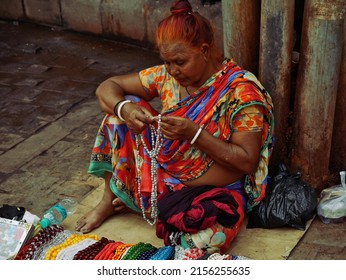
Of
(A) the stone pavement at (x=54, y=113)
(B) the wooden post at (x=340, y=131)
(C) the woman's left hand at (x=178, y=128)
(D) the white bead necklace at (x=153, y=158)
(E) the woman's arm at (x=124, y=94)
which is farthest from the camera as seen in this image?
(A) the stone pavement at (x=54, y=113)

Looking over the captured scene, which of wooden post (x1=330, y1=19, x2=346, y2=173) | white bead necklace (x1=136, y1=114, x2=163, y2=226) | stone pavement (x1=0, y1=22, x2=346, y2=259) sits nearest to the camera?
white bead necklace (x1=136, y1=114, x2=163, y2=226)

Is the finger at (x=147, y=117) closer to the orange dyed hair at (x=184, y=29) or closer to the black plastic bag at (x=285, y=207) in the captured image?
the orange dyed hair at (x=184, y=29)

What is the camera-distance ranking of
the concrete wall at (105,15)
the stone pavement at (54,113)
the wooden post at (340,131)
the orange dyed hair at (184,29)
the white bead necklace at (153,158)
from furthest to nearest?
1. the concrete wall at (105,15)
2. the stone pavement at (54,113)
3. the wooden post at (340,131)
4. the white bead necklace at (153,158)
5. the orange dyed hair at (184,29)

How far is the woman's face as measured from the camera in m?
3.32

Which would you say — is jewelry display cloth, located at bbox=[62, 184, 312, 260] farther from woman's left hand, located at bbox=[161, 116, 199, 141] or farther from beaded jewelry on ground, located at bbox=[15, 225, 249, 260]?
woman's left hand, located at bbox=[161, 116, 199, 141]

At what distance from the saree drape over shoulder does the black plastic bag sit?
74 millimetres

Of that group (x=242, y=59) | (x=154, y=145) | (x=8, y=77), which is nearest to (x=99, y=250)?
(x=154, y=145)

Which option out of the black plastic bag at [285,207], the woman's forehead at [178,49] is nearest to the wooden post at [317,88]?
the black plastic bag at [285,207]

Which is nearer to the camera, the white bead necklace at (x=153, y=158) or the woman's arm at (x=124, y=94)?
the woman's arm at (x=124, y=94)

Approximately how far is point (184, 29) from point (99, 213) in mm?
1268

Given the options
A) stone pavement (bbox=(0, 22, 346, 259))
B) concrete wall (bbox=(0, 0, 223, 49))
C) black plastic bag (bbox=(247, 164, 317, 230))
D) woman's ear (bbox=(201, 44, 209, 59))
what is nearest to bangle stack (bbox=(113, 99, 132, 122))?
woman's ear (bbox=(201, 44, 209, 59))

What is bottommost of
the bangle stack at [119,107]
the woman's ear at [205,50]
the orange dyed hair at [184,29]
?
A: the bangle stack at [119,107]

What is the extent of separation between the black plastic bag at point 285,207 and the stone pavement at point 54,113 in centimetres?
12

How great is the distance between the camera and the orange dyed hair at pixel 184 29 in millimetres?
3312
